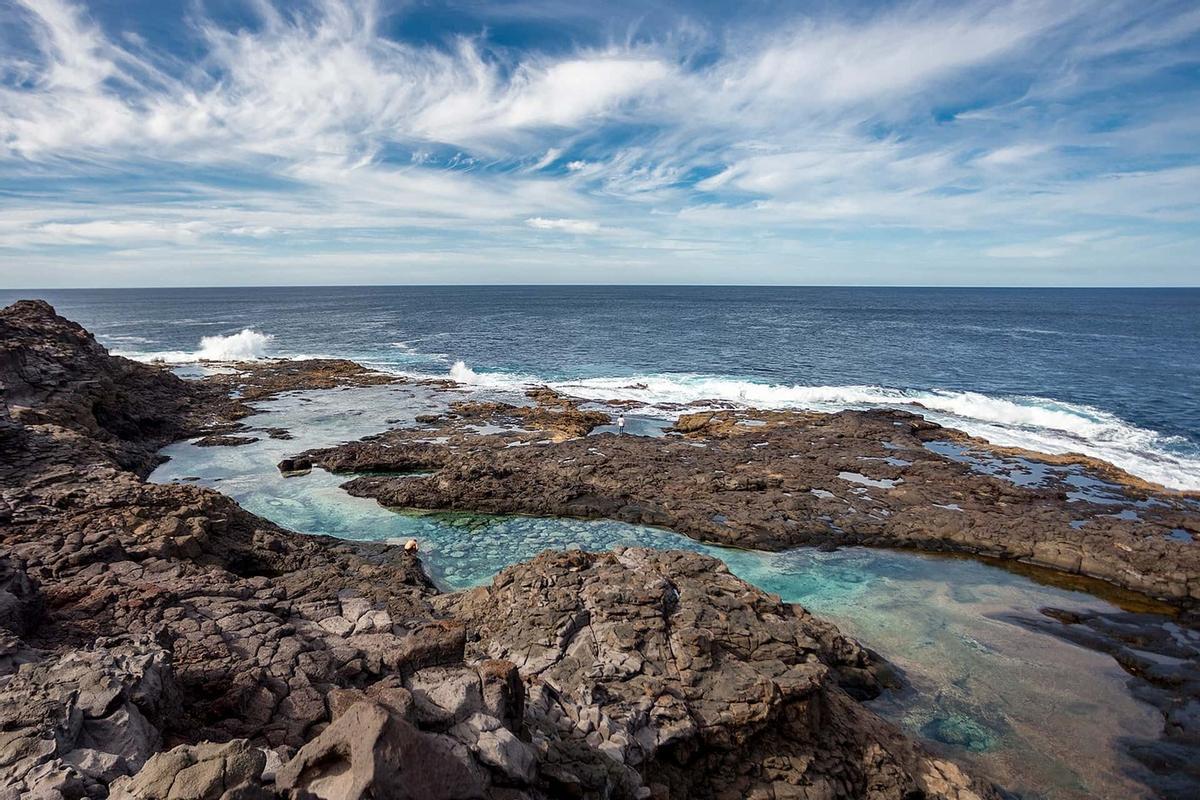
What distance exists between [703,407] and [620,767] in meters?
31.1

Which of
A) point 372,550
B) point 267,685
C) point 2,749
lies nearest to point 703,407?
point 372,550

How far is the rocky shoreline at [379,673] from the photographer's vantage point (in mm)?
5484

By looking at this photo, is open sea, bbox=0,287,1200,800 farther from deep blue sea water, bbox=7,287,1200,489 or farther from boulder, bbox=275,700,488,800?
boulder, bbox=275,700,488,800

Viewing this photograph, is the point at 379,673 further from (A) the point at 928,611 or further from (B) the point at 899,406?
(B) the point at 899,406

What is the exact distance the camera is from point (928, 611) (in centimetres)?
1580

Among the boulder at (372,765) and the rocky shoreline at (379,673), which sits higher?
the boulder at (372,765)

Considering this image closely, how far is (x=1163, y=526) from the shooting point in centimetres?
2008

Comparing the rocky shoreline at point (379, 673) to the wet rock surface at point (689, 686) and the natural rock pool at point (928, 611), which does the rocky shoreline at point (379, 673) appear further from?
the natural rock pool at point (928, 611)

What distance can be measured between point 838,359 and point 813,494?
1596 inches

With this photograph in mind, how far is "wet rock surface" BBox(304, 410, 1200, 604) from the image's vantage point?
19.0 meters

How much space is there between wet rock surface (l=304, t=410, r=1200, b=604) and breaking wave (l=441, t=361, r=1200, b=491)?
459 cm

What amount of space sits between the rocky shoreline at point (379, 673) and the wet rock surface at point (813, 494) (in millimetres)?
6754

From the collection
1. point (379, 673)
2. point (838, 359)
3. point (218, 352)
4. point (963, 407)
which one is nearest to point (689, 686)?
point (379, 673)

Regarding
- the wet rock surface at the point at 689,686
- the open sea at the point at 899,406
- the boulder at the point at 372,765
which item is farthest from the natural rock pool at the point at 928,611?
the boulder at the point at 372,765
